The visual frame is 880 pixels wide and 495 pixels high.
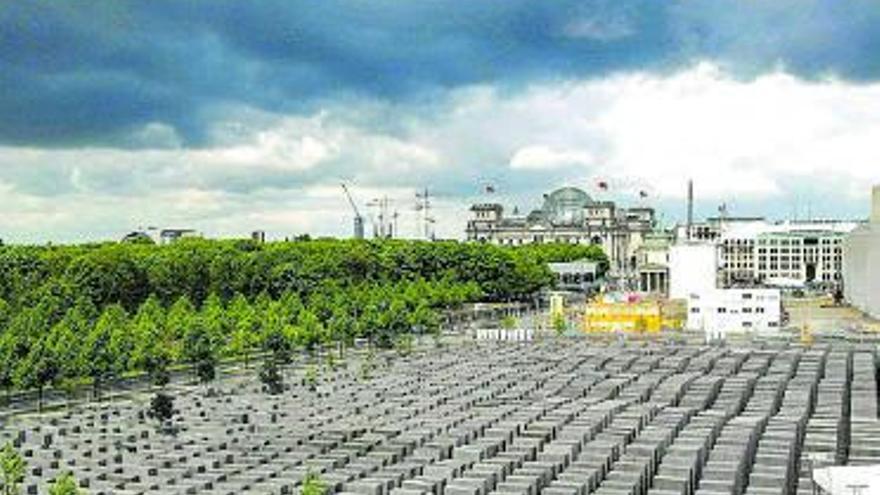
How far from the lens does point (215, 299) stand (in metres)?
95.4

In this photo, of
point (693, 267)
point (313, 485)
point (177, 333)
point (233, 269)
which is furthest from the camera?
point (693, 267)

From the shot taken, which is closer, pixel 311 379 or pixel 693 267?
pixel 311 379

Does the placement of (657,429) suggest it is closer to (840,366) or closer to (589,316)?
(840,366)

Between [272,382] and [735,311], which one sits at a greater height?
[735,311]

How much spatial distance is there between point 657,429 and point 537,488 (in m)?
12.3

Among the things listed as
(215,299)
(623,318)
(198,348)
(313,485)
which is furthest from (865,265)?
(313,485)

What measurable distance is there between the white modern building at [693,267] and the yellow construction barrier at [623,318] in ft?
149

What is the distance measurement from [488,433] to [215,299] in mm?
54080

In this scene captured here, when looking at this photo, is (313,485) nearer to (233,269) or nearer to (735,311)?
(233,269)

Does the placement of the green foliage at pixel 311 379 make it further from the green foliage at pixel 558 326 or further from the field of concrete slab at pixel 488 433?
the green foliage at pixel 558 326

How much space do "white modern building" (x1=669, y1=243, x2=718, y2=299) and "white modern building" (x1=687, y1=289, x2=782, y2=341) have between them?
41.5m

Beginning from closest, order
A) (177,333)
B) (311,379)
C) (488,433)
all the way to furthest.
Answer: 1. (488,433)
2. (311,379)
3. (177,333)

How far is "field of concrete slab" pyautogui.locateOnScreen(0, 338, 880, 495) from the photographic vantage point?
35938 mm

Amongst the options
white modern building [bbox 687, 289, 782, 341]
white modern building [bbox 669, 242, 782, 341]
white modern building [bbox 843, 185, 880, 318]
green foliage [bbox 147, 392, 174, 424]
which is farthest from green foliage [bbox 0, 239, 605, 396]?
white modern building [bbox 843, 185, 880, 318]
